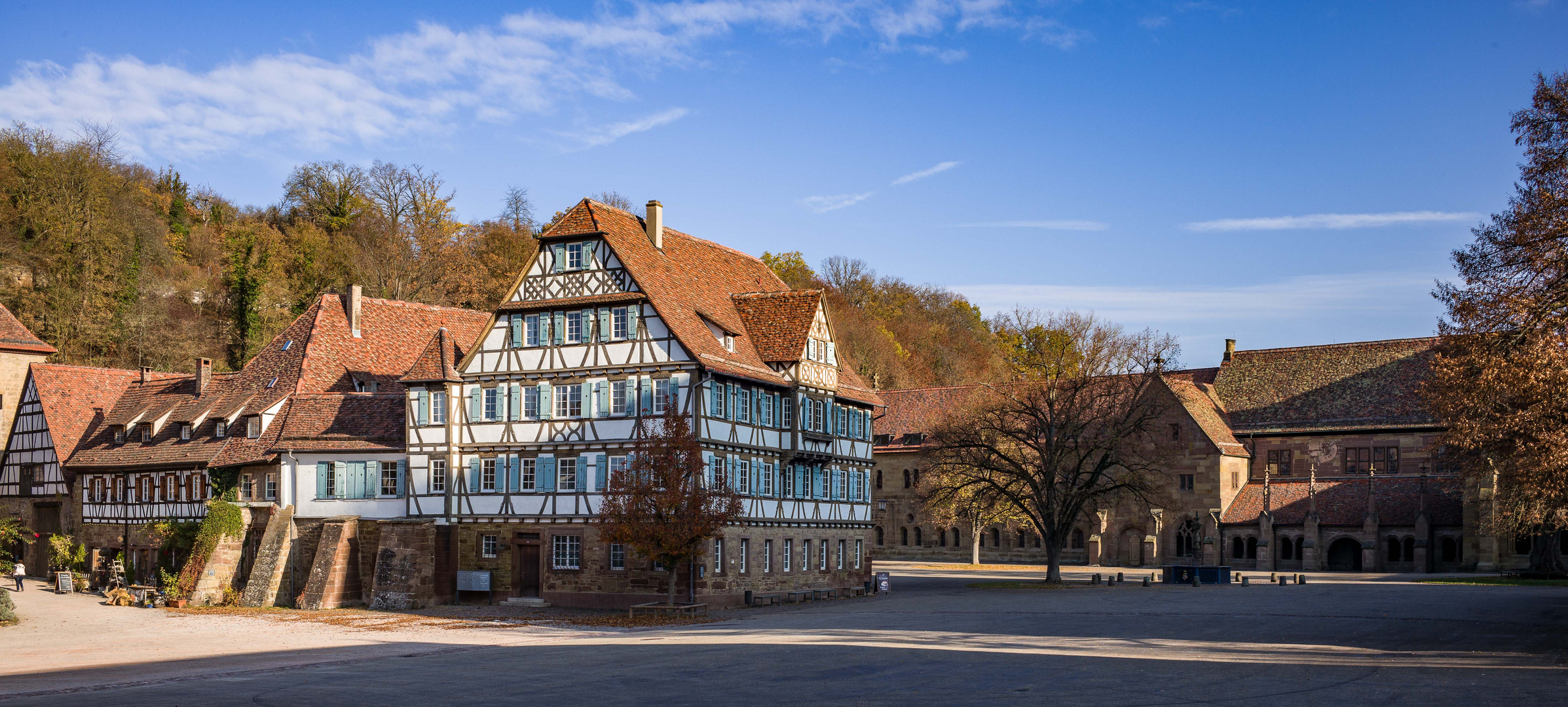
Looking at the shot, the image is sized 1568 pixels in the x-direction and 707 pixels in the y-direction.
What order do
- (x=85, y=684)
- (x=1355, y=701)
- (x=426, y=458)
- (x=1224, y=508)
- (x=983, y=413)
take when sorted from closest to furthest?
(x=1355, y=701) < (x=85, y=684) < (x=426, y=458) < (x=983, y=413) < (x=1224, y=508)

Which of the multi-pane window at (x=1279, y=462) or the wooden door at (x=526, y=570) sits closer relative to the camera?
the wooden door at (x=526, y=570)

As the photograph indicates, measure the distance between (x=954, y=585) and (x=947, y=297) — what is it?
2592 inches

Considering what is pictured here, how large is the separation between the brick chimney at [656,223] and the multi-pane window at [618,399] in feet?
20.3

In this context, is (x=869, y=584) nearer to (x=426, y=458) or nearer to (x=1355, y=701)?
(x=426, y=458)

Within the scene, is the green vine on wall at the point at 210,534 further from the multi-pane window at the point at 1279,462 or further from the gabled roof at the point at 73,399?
the multi-pane window at the point at 1279,462

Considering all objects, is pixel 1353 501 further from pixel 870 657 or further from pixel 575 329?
pixel 870 657

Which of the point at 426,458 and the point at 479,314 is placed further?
the point at 479,314

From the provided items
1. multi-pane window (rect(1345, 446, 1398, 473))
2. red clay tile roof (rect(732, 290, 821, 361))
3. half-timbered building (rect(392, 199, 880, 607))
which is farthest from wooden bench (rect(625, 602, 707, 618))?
multi-pane window (rect(1345, 446, 1398, 473))

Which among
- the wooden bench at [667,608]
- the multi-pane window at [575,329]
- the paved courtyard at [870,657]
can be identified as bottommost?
the wooden bench at [667,608]

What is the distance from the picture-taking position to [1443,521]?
62.5 m

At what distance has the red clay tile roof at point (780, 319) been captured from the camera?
43625 millimetres

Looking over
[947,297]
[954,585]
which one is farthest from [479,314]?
[947,297]

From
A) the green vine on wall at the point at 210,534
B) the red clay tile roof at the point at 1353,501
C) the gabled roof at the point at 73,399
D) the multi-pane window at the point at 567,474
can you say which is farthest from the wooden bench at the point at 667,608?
the red clay tile roof at the point at 1353,501

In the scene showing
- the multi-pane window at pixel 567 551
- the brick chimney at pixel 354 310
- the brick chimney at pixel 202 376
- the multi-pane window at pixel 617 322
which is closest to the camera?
the multi-pane window at pixel 567 551
